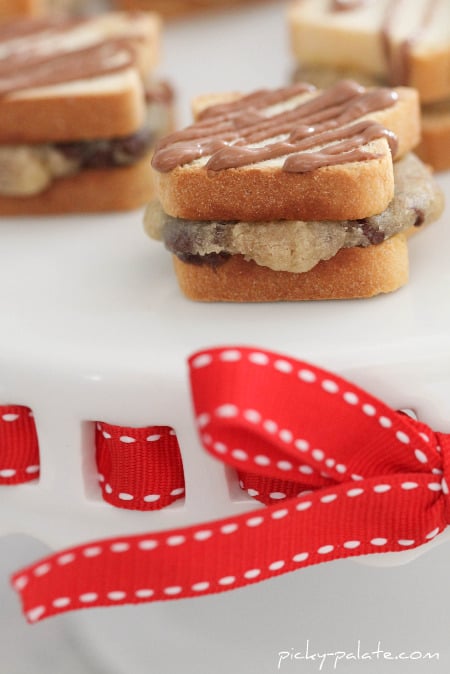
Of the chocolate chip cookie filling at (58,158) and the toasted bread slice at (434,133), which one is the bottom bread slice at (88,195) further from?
→ the toasted bread slice at (434,133)

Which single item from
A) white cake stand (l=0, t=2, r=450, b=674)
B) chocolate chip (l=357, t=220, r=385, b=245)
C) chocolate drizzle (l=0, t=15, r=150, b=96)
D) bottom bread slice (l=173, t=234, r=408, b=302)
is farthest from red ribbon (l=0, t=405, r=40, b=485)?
chocolate drizzle (l=0, t=15, r=150, b=96)

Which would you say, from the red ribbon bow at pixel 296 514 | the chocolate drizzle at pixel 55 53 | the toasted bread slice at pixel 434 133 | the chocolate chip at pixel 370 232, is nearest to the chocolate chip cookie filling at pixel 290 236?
the chocolate chip at pixel 370 232

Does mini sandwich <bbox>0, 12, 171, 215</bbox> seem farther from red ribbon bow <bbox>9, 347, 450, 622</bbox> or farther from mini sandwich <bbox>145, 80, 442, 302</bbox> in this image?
red ribbon bow <bbox>9, 347, 450, 622</bbox>

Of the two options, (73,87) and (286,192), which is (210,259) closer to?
(286,192)

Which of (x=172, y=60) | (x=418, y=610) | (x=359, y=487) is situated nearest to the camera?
(x=359, y=487)

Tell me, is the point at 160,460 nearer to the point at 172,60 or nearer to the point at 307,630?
the point at 307,630

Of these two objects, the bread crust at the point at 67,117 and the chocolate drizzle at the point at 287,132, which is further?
the bread crust at the point at 67,117

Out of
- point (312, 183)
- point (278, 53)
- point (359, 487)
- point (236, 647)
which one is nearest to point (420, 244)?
point (312, 183)

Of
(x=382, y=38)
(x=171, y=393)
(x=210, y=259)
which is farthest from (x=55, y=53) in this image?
(x=171, y=393)
